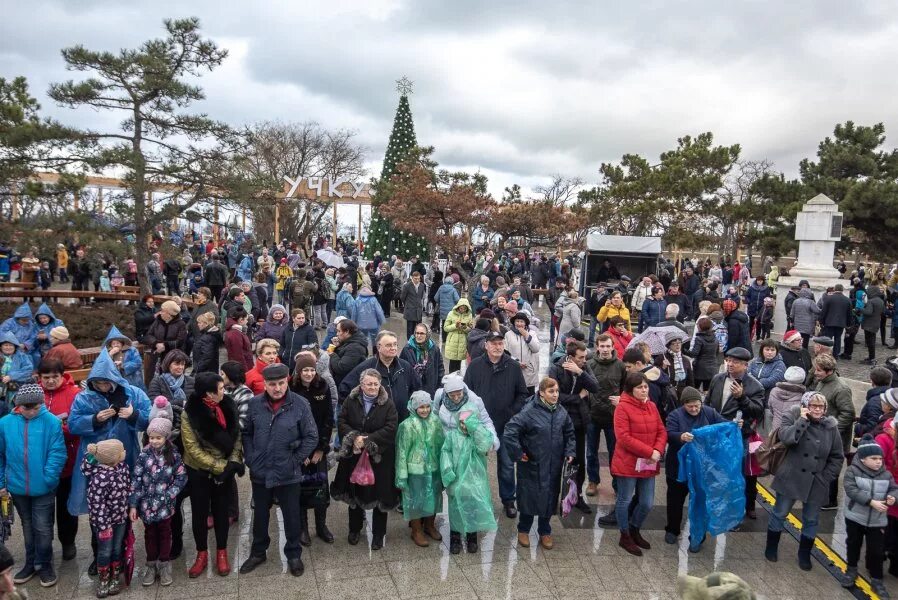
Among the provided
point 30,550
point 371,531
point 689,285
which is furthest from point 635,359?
point 689,285

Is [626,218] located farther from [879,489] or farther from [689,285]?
[879,489]

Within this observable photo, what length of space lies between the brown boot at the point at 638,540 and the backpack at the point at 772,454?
3.97ft

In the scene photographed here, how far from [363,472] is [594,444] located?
8.33ft

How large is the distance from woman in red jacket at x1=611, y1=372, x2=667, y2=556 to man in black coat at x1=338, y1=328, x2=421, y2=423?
6.28 feet

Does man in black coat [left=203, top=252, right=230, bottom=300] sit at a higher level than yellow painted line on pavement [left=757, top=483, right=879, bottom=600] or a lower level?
higher

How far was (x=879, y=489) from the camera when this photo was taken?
4684mm

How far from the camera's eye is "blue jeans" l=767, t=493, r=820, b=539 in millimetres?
5016

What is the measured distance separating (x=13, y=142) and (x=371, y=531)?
412 inches

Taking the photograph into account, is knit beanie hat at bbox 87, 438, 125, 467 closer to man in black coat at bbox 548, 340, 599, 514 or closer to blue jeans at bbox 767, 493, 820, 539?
man in black coat at bbox 548, 340, 599, 514

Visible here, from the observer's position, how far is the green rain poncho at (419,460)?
504 centimetres

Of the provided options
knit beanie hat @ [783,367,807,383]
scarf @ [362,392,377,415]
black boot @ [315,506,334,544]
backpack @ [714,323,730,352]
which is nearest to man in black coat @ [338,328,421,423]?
scarf @ [362,392,377,415]

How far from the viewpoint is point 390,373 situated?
18.8ft

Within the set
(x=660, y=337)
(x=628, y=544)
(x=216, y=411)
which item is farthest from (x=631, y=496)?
(x=216, y=411)

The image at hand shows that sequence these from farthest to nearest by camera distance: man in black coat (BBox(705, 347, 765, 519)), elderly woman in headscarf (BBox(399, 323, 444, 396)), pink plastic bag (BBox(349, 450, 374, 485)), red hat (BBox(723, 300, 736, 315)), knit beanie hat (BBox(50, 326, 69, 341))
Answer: red hat (BBox(723, 300, 736, 315))
knit beanie hat (BBox(50, 326, 69, 341))
elderly woman in headscarf (BBox(399, 323, 444, 396))
man in black coat (BBox(705, 347, 765, 519))
pink plastic bag (BBox(349, 450, 374, 485))
